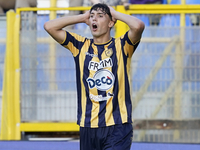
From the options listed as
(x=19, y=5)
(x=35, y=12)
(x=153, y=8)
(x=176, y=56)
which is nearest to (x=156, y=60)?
(x=176, y=56)

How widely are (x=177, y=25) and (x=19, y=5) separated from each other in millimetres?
2470

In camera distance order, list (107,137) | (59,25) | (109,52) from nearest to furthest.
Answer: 1. (107,137)
2. (109,52)
3. (59,25)

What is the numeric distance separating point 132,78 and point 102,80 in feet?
7.47

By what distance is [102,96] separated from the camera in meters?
2.71

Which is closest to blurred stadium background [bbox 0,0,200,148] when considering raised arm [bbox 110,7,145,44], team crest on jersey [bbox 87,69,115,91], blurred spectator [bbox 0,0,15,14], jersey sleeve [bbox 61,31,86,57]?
blurred spectator [bbox 0,0,15,14]

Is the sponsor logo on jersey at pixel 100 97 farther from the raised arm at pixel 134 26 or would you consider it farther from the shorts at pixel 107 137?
the raised arm at pixel 134 26

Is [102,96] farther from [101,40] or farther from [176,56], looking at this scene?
[176,56]

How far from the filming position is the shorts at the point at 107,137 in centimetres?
266

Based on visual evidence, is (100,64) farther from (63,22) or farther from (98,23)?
(63,22)

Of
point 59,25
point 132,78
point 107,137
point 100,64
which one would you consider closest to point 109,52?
point 100,64

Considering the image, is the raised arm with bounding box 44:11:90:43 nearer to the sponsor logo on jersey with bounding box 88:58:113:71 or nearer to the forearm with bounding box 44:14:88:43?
the forearm with bounding box 44:14:88:43

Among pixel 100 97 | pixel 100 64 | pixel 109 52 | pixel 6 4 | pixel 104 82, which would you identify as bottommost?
pixel 100 97

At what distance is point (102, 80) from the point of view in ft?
8.93

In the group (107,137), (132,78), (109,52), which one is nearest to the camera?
(107,137)
